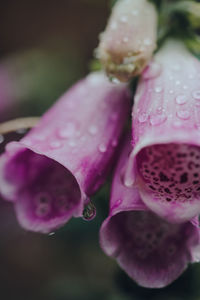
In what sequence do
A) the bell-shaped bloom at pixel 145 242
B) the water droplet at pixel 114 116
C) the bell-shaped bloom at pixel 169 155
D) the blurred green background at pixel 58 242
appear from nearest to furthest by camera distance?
the bell-shaped bloom at pixel 169 155 → the bell-shaped bloom at pixel 145 242 → the water droplet at pixel 114 116 → the blurred green background at pixel 58 242

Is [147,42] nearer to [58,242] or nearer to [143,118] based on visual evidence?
[143,118]

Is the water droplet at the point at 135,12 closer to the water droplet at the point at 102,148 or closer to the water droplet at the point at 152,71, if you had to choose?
the water droplet at the point at 152,71

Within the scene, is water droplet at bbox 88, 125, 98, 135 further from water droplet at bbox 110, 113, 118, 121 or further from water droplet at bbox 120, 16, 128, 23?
water droplet at bbox 120, 16, 128, 23

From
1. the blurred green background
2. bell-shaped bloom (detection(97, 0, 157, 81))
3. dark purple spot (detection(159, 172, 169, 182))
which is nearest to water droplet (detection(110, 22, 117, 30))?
bell-shaped bloom (detection(97, 0, 157, 81))

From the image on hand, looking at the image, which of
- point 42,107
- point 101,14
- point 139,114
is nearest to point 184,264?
point 139,114

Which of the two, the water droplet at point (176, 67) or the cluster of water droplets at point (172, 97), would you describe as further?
the water droplet at point (176, 67)

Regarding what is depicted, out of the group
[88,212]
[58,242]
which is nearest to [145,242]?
[88,212]

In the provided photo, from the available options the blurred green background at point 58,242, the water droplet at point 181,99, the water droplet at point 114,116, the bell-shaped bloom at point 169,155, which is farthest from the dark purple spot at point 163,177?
the blurred green background at point 58,242
